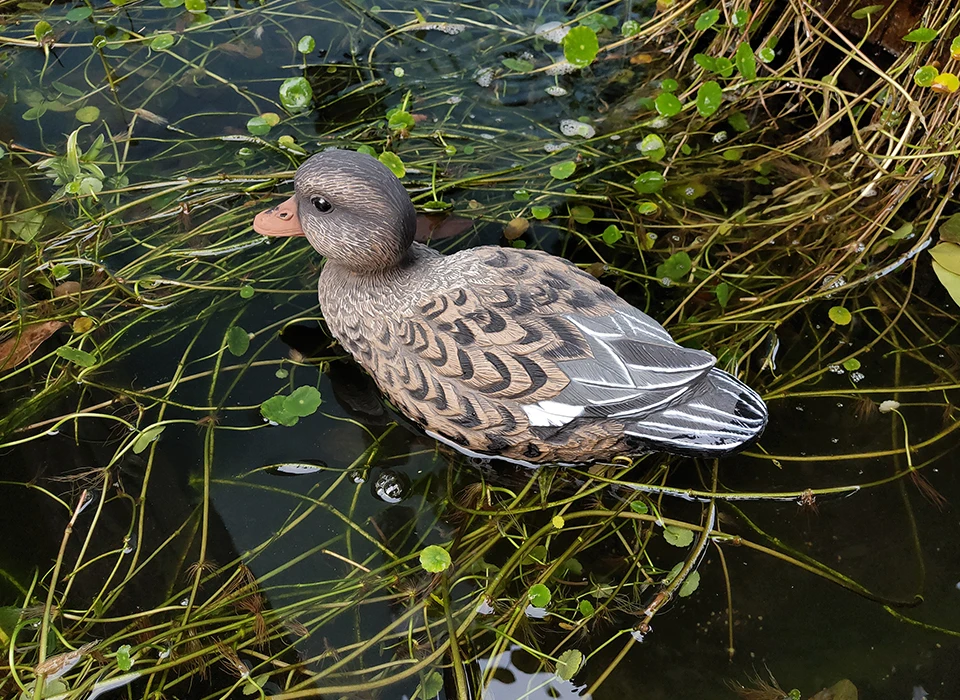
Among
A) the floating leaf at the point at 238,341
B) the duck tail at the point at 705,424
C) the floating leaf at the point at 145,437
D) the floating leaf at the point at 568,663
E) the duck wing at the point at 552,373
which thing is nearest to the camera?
the floating leaf at the point at 568,663

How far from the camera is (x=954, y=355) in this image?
9.71ft

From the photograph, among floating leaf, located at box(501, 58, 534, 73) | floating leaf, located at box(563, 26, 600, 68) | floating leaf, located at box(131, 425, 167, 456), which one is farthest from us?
floating leaf, located at box(501, 58, 534, 73)

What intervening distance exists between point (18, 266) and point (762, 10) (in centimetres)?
366

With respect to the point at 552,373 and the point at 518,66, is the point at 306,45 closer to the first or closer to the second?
the point at 518,66

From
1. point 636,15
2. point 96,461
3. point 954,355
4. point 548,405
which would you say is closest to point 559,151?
point 636,15

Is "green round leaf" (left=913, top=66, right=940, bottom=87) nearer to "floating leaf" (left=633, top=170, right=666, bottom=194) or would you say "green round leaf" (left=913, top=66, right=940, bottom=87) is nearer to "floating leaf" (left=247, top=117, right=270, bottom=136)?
"floating leaf" (left=633, top=170, right=666, bottom=194)

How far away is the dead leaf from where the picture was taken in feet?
9.41

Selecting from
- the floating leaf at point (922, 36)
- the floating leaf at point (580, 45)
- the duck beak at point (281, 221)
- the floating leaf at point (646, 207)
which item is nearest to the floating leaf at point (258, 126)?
the duck beak at point (281, 221)

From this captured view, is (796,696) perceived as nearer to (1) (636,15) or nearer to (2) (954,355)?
(2) (954,355)

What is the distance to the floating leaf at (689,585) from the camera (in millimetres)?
2424

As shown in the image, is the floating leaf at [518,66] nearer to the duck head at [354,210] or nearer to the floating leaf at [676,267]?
the floating leaf at [676,267]

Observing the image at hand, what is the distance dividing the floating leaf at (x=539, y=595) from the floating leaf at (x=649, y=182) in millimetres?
1971

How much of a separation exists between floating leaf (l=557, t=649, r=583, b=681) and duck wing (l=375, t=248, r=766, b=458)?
0.66 m

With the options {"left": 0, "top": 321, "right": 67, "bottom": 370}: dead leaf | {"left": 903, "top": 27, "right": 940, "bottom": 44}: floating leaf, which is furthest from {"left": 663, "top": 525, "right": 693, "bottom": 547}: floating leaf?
{"left": 0, "top": 321, "right": 67, "bottom": 370}: dead leaf
